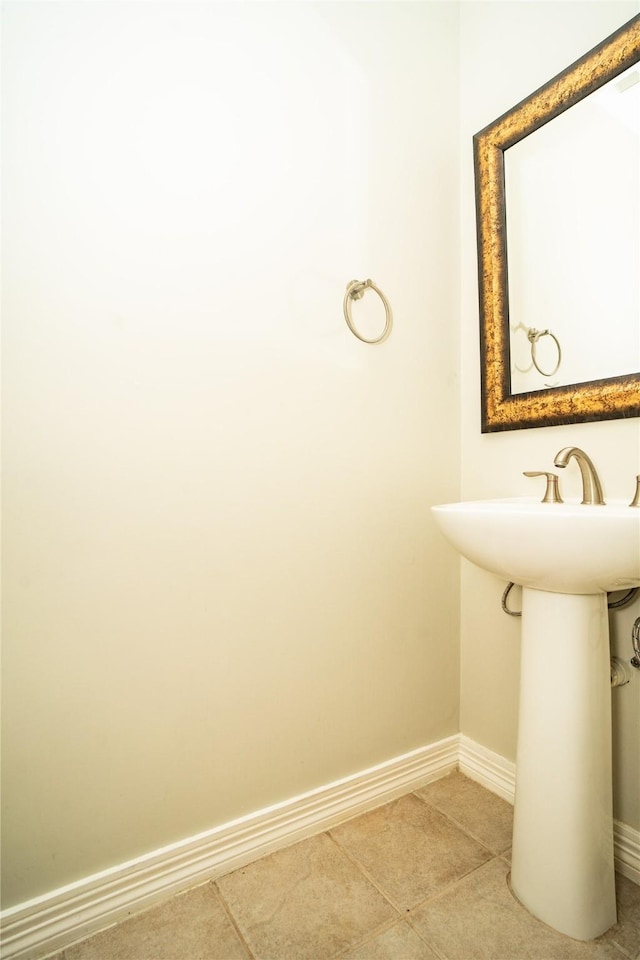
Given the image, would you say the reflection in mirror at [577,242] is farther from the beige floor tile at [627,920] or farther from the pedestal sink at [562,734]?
the beige floor tile at [627,920]

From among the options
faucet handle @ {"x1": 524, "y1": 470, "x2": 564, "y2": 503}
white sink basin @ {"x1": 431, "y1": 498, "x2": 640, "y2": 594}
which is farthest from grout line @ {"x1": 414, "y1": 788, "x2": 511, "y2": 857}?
faucet handle @ {"x1": 524, "y1": 470, "x2": 564, "y2": 503}

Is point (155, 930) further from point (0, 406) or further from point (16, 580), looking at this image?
point (0, 406)

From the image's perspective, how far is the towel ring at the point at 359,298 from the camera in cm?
127

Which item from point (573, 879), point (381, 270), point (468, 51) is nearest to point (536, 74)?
point (468, 51)

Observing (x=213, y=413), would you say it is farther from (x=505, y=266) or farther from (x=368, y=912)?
(x=368, y=912)

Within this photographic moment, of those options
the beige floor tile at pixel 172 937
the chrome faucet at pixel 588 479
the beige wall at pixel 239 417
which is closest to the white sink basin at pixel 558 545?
the chrome faucet at pixel 588 479

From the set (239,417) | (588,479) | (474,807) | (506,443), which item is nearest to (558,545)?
(588,479)

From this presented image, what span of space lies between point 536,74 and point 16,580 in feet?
5.75

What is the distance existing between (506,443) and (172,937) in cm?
136

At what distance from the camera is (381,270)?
4.42 feet

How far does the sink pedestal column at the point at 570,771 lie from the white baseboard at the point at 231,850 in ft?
0.80

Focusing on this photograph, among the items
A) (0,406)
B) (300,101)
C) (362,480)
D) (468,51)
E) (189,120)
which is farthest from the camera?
(468,51)

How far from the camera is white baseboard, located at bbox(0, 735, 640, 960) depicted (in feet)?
3.02

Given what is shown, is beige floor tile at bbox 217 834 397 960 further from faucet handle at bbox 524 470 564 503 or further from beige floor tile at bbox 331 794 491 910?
faucet handle at bbox 524 470 564 503
